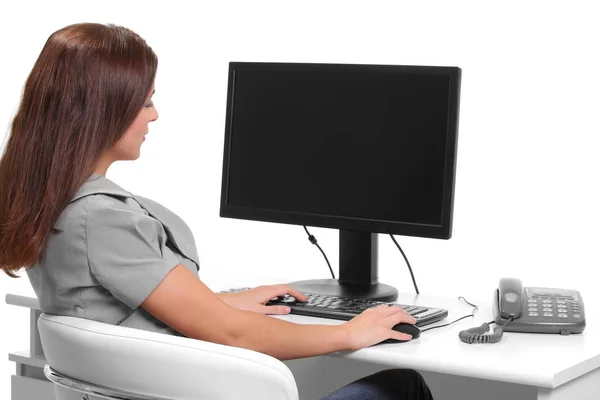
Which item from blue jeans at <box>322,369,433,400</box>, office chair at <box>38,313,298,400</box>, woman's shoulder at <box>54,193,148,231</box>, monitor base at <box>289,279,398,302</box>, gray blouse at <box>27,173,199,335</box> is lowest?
blue jeans at <box>322,369,433,400</box>

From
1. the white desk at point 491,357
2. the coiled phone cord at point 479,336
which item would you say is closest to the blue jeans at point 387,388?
the white desk at point 491,357

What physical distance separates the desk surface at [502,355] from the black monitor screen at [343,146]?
0.34 meters

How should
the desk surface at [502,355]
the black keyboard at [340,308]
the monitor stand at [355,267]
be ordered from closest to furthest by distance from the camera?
the desk surface at [502,355] → the black keyboard at [340,308] → the monitor stand at [355,267]

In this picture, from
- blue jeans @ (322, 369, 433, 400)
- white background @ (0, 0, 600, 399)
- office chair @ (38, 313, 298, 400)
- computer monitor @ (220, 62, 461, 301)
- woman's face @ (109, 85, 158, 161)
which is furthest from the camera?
white background @ (0, 0, 600, 399)

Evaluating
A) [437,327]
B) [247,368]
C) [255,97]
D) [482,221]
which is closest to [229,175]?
[255,97]

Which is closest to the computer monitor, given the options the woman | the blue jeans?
the blue jeans

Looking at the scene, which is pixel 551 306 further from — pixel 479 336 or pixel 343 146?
pixel 343 146

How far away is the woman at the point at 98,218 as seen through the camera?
5.61ft

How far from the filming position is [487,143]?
3369 mm

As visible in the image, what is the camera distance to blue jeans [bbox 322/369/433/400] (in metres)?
1.95

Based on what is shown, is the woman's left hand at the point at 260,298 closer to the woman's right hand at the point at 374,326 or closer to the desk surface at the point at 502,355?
the desk surface at the point at 502,355

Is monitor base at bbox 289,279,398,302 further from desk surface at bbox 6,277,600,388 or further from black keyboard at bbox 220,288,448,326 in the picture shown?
desk surface at bbox 6,277,600,388

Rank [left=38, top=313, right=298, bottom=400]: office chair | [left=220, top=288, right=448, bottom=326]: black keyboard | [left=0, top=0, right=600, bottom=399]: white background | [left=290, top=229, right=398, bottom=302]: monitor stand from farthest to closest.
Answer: [left=0, top=0, right=600, bottom=399]: white background → [left=290, top=229, right=398, bottom=302]: monitor stand → [left=220, top=288, right=448, bottom=326]: black keyboard → [left=38, top=313, right=298, bottom=400]: office chair

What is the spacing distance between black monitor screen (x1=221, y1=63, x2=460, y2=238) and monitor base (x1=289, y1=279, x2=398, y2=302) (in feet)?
0.50
